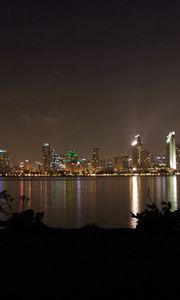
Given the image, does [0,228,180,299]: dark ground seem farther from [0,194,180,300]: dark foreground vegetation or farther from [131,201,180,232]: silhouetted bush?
[131,201,180,232]: silhouetted bush

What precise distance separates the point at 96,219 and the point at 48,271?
81.5ft

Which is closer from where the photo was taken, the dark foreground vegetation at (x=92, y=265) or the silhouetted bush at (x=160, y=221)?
the dark foreground vegetation at (x=92, y=265)

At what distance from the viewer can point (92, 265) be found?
20.8 ft

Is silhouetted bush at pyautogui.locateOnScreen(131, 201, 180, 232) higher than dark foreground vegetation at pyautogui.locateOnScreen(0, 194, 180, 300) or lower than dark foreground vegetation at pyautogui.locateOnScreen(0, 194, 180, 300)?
higher

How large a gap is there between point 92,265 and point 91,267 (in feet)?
0.34

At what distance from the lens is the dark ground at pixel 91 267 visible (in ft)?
16.9

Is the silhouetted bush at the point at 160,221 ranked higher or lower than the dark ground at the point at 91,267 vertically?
higher

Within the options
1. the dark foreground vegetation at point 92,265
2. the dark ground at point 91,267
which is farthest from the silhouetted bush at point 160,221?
the dark ground at point 91,267

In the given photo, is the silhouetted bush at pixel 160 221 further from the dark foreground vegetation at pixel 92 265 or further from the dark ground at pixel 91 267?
the dark ground at pixel 91 267

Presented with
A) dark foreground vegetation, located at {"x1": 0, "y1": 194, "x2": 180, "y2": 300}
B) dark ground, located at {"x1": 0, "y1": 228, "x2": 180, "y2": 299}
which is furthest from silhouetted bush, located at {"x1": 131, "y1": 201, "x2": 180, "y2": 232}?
dark ground, located at {"x1": 0, "y1": 228, "x2": 180, "y2": 299}

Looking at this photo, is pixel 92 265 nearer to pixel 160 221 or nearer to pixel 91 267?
pixel 91 267

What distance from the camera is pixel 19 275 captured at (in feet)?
19.3

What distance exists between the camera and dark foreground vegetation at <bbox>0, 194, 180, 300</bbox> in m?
5.16

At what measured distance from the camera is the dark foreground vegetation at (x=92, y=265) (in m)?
5.16
